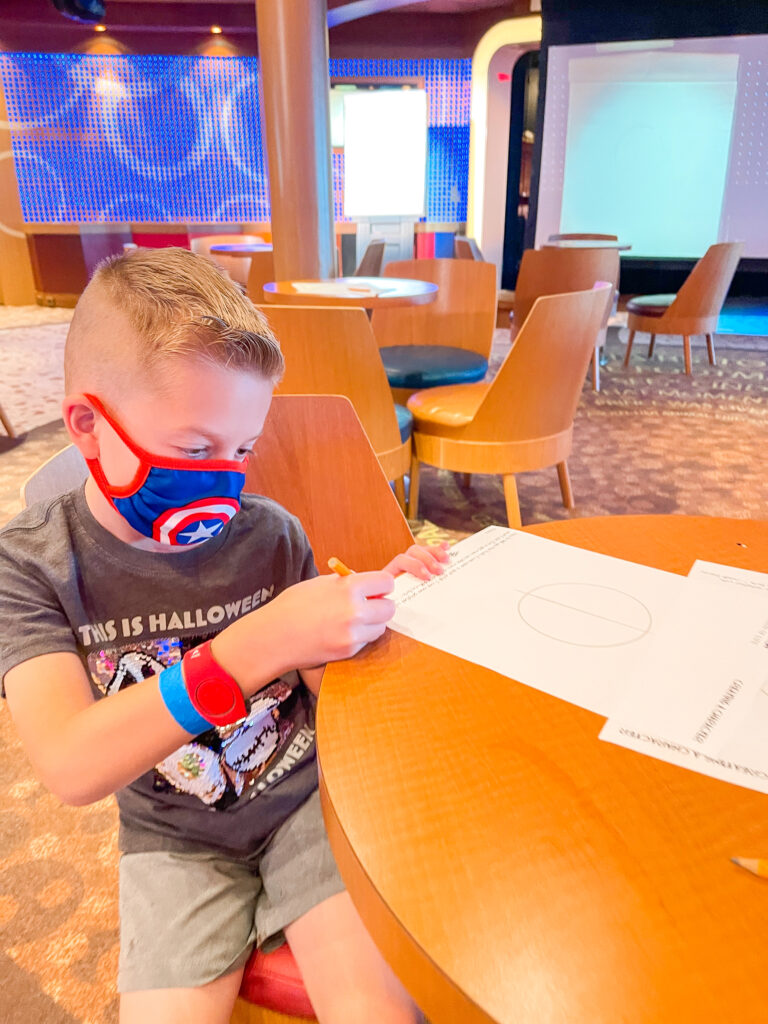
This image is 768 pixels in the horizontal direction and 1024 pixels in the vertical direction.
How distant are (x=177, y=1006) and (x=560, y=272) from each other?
4.77 meters

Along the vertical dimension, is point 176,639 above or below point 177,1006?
above

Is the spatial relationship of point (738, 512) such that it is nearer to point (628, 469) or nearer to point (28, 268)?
point (628, 469)

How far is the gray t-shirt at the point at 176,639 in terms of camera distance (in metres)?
0.78

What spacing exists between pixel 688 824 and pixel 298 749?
0.50 metres

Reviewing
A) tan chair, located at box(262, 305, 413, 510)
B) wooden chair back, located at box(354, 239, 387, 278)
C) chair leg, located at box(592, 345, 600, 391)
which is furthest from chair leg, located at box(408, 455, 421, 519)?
wooden chair back, located at box(354, 239, 387, 278)

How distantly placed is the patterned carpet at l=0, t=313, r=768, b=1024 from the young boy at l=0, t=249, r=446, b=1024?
62cm

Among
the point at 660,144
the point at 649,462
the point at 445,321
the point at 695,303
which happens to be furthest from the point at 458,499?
the point at 660,144

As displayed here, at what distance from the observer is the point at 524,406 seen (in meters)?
2.56

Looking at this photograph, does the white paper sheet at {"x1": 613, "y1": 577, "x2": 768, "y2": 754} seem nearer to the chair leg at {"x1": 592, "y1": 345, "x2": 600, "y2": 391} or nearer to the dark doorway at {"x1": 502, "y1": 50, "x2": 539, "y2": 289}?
the chair leg at {"x1": 592, "y1": 345, "x2": 600, "y2": 391}

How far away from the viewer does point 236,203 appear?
9305mm

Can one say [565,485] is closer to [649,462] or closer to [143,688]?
[649,462]

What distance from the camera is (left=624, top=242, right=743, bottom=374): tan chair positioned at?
515 centimetres

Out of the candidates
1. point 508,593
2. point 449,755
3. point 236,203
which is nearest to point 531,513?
→ point 508,593

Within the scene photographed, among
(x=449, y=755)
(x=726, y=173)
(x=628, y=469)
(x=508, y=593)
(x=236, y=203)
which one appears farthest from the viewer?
(x=236, y=203)
